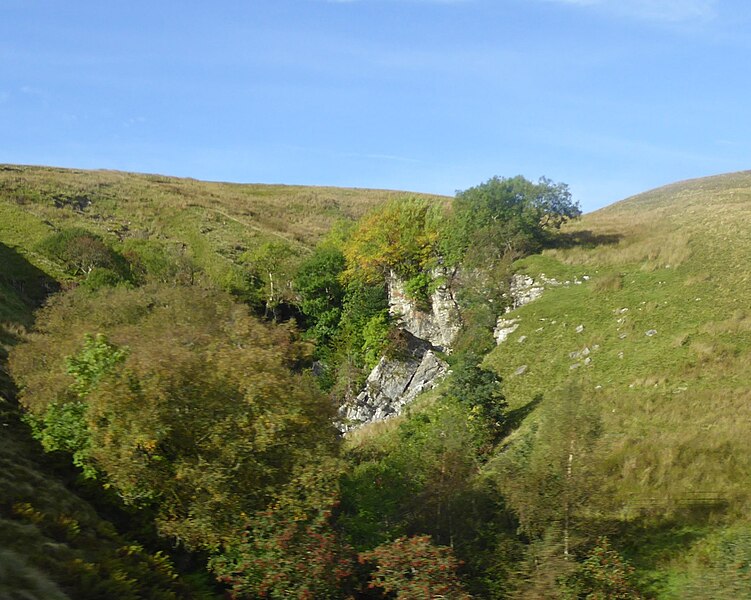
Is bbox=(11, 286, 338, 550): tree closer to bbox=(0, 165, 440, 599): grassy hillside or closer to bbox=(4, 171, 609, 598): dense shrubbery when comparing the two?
bbox=(4, 171, 609, 598): dense shrubbery

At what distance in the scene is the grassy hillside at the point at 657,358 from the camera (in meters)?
18.3

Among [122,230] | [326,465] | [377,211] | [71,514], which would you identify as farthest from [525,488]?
[122,230]

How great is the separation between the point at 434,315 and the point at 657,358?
21.0 m

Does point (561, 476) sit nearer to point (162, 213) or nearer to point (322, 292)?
point (322, 292)

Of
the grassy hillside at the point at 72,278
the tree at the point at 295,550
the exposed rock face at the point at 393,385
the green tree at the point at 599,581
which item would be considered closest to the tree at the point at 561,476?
the green tree at the point at 599,581

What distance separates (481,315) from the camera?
41.8 m

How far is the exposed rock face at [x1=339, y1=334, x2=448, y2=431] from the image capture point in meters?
42.2

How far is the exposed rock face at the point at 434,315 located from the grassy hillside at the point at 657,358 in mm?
6173

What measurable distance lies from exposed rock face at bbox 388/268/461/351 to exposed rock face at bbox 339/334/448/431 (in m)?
1.46

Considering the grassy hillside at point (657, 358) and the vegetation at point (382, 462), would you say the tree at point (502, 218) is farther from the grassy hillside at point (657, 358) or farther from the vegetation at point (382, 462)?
the vegetation at point (382, 462)

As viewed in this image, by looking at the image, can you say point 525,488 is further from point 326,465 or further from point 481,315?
point 481,315

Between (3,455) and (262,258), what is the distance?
48138 mm

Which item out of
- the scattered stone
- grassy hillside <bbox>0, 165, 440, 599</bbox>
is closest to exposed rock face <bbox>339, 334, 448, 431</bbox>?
the scattered stone

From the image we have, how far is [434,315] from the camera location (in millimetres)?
47188
